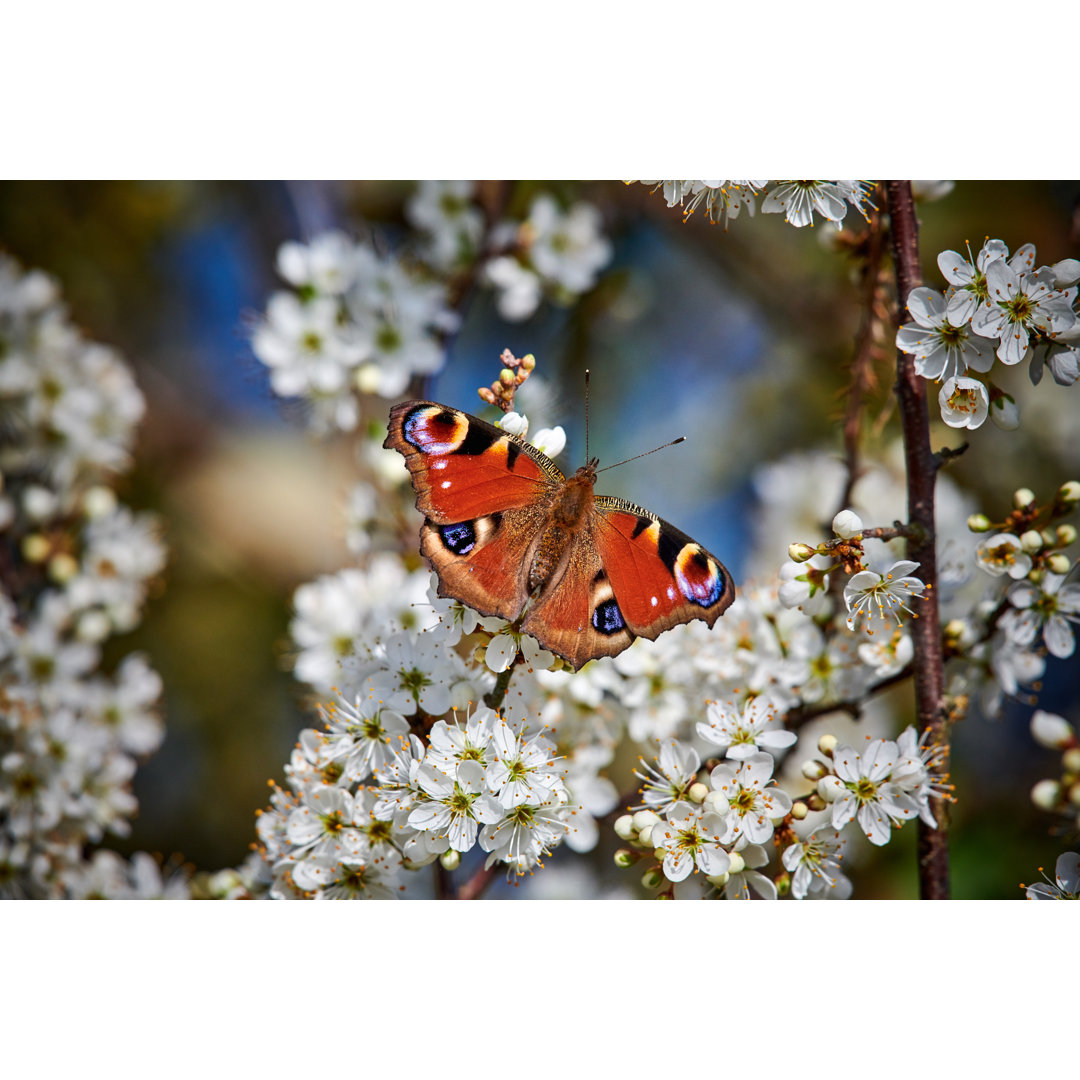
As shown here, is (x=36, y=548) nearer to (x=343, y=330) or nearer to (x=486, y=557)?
(x=343, y=330)

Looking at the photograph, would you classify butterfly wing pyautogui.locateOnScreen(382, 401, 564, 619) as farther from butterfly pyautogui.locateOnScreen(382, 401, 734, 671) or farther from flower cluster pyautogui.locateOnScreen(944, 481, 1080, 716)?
flower cluster pyautogui.locateOnScreen(944, 481, 1080, 716)

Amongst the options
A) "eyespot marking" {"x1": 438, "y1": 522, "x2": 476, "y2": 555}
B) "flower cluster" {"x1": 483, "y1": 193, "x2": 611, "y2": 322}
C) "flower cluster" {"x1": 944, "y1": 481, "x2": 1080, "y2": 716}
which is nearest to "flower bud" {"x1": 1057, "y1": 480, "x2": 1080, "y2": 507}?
"flower cluster" {"x1": 944, "y1": 481, "x2": 1080, "y2": 716}

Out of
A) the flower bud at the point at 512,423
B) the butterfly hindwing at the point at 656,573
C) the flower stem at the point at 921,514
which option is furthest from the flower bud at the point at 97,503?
the flower stem at the point at 921,514

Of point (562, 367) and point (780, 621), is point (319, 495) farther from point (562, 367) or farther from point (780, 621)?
point (780, 621)

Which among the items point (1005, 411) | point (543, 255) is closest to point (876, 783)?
point (1005, 411)

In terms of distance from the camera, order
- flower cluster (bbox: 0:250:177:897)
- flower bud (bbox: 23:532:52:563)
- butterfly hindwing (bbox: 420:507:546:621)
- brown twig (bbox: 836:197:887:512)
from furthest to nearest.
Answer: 1. flower bud (bbox: 23:532:52:563)
2. flower cluster (bbox: 0:250:177:897)
3. brown twig (bbox: 836:197:887:512)
4. butterfly hindwing (bbox: 420:507:546:621)

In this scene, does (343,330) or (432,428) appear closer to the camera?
(432,428)
